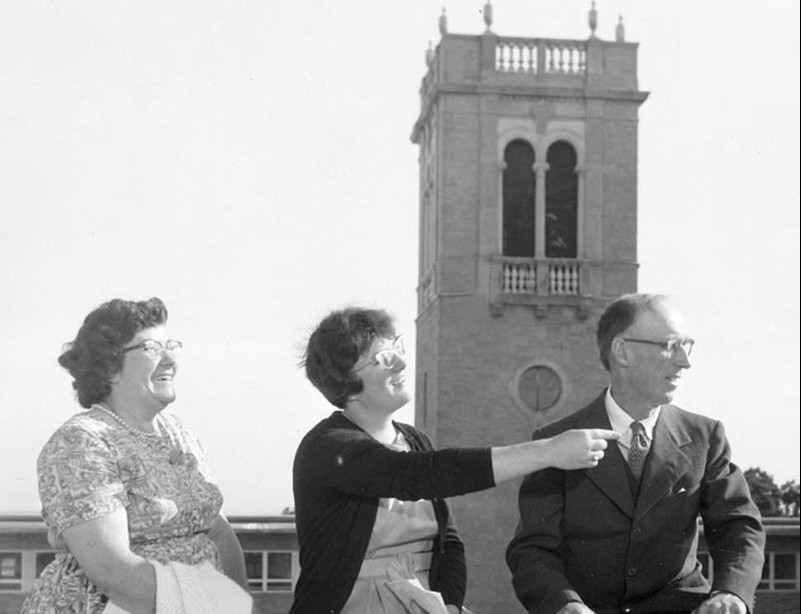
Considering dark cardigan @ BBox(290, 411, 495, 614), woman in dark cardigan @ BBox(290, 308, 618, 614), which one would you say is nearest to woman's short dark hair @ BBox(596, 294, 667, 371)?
woman in dark cardigan @ BBox(290, 308, 618, 614)

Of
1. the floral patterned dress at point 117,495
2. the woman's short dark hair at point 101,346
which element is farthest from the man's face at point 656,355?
the woman's short dark hair at point 101,346

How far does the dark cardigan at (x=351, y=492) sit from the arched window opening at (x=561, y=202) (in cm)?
2379

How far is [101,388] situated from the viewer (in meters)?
3.33

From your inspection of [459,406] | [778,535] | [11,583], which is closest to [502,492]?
[459,406]

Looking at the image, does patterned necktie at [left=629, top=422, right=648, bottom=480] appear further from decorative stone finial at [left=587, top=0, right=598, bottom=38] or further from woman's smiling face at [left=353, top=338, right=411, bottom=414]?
decorative stone finial at [left=587, top=0, right=598, bottom=38]

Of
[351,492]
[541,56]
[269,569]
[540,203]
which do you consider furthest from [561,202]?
[351,492]

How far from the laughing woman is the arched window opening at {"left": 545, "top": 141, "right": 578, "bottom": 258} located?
2382 cm

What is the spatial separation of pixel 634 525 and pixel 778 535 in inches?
463

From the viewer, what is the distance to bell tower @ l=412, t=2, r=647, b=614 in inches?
1015

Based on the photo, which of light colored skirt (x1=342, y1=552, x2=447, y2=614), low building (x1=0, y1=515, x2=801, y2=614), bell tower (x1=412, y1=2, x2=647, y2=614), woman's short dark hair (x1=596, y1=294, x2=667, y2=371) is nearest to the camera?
light colored skirt (x1=342, y1=552, x2=447, y2=614)

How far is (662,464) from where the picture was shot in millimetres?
3496

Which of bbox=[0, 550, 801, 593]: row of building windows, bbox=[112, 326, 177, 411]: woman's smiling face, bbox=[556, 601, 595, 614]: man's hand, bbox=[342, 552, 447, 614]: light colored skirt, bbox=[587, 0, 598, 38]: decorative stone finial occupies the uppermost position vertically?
bbox=[587, 0, 598, 38]: decorative stone finial

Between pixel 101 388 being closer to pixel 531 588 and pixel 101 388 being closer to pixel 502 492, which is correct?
pixel 531 588

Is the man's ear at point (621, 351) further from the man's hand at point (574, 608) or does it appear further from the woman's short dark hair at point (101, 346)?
the woman's short dark hair at point (101, 346)
